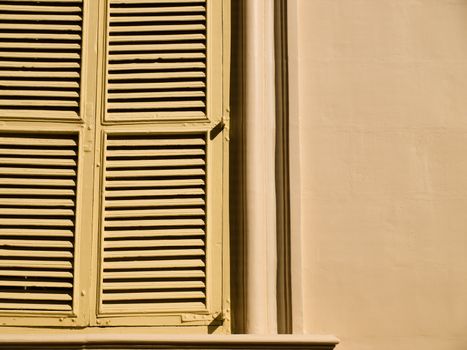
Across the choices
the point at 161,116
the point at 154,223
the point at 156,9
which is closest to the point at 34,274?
the point at 154,223

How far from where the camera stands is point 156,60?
4.86 meters

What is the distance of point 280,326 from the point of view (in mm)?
4473

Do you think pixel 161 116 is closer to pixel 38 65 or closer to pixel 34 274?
pixel 38 65

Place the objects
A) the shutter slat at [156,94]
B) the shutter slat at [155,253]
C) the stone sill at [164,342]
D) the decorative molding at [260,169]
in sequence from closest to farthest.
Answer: the stone sill at [164,342], the decorative molding at [260,169], the shutter slat at [155,253], the shutter slat at [156,94]

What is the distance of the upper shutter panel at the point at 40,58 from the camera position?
479 cm

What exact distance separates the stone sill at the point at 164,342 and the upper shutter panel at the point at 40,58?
114 centimetres

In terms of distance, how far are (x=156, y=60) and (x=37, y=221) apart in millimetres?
992

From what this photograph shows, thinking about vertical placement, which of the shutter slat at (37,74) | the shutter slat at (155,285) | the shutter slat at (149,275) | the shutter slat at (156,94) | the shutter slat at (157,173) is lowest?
the shutter slat at (155,285)

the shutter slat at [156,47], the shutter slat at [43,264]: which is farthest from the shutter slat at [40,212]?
the shutter slat at [156,47]

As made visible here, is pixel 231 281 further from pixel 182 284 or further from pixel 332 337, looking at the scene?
pixel 332 337

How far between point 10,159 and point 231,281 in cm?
122

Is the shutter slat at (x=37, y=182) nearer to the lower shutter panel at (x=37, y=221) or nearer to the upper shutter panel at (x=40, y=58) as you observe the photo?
the lower shutter panel at (x=37, y=221)

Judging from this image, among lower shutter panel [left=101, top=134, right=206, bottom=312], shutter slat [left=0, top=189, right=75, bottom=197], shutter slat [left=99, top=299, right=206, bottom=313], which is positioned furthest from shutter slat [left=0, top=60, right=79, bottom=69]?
shutter slat [left=99, top=299, right=206, bottom=313]

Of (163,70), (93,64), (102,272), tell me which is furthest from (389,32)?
(102,272)
